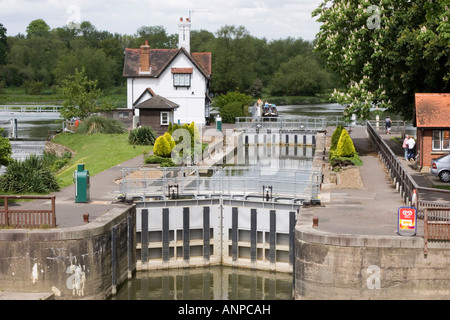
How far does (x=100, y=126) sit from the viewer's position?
6350 cm

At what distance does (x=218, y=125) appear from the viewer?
218 ft

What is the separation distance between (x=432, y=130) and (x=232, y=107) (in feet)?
119

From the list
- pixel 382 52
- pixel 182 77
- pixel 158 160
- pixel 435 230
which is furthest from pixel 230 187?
pixel 182 77

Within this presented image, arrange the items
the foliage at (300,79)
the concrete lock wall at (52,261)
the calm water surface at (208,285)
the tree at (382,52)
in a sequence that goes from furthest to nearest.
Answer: the foliage at (300,79)
the tree at (382,52)
the calm water surface at (208,285)
the concrete lock wall at (52,261)

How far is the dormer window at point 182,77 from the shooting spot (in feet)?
240

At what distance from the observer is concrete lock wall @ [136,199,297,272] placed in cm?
3078

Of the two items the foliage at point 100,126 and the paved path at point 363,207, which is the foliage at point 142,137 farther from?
the paved path at point 363,207

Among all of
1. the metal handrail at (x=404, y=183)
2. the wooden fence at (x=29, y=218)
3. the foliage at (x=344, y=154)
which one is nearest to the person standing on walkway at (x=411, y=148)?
the metal handrail at (x=404, y=183)

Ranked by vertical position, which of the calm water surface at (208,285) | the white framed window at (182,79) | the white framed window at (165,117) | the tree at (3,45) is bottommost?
the calm water surface at (208,285)

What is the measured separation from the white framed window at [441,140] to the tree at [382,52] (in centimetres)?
303

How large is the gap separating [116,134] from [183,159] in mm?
19127

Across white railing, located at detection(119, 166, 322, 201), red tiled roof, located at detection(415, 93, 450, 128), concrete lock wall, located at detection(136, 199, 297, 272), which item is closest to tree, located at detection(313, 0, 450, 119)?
red tiled roof, located at detection(415, 93, 450, 128)

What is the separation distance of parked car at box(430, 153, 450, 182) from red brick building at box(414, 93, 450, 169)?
354 centimetres
